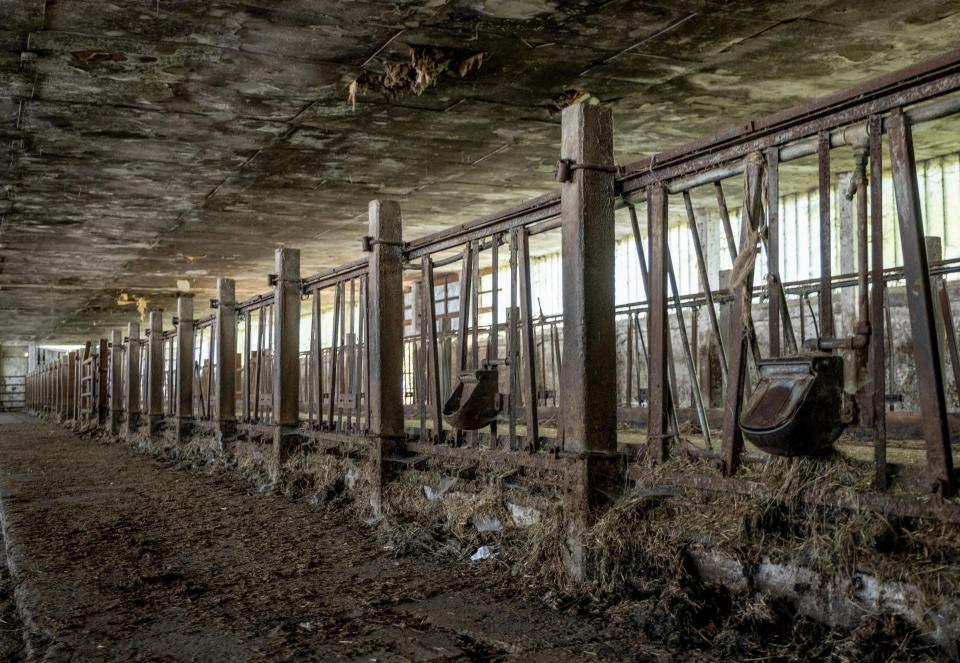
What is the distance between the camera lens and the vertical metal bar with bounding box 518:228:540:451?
200 inches

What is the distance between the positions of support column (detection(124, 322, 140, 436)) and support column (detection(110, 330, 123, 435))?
942mm

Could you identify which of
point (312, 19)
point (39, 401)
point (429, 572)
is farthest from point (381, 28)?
point (39, 401)

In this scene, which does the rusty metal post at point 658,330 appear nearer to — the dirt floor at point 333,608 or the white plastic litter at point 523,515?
the dirt floor at point 333,608

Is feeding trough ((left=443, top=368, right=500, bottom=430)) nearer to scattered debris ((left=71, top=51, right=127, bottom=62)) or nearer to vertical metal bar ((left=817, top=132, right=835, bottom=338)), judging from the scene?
vertical metal bar ((left=817, top=132, right=835, bottom=338))

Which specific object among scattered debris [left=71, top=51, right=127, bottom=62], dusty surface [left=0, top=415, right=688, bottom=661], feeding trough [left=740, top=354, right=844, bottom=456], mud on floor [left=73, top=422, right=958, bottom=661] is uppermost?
scattered debris [left=71, top=51, right=127, bottom=62]

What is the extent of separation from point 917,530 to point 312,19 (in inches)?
237

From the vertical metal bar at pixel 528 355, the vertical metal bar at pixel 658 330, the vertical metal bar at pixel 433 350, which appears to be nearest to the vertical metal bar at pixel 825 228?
the vertical metal bar at pixel 658 330

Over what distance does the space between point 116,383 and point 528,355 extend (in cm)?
1695

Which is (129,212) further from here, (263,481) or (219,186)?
(263,481)

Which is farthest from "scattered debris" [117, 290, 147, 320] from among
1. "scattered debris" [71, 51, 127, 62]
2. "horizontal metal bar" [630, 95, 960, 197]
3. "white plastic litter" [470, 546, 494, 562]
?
"horizontal metal bar" [630, 95, 960, 197]

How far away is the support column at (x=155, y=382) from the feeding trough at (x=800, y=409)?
44.5 ft

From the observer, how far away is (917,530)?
3035 millimetres

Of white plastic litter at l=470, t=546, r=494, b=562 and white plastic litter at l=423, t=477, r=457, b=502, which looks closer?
white plastic litter at l=470, t=546, r=494, b=562

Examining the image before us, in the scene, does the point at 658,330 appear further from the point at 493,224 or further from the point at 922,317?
the point at 493,224
